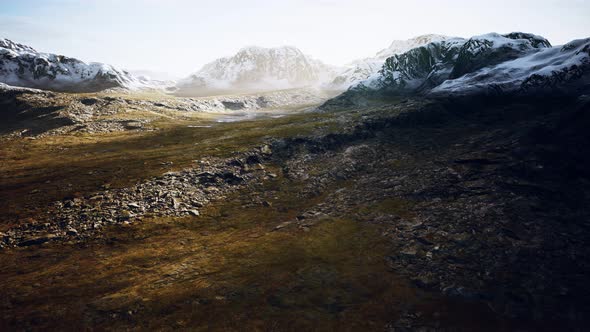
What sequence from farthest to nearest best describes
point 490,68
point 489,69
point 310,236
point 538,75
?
point 490,68 < point 489,69 < point 538,75 < point 310,236

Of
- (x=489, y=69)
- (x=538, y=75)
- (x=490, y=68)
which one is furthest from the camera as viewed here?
(x=490, y=68)

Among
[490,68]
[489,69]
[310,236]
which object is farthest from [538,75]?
[310,236]

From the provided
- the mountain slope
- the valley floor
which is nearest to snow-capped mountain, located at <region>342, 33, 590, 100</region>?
the mountain slope

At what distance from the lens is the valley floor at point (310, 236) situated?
1936 centimetres

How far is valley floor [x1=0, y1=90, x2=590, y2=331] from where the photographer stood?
63.5 ft

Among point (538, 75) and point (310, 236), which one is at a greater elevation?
point (538, 75)

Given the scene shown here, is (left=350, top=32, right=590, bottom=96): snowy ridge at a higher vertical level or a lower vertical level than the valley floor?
higher

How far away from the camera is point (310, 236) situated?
2970 centimetres

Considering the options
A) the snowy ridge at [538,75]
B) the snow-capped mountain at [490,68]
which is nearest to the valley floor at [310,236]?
the snowy ridge at [538,75]

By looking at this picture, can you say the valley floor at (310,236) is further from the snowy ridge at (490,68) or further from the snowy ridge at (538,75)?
the snowy ridge at (490,68)

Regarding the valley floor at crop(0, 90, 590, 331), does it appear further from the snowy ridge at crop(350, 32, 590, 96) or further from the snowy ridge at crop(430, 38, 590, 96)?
the snowy ridge at crop(350, 32, 590, 96)

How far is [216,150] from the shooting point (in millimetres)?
54406

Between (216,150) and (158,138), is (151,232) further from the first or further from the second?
(158,138)

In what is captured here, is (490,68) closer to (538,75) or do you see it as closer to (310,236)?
(538,75)
